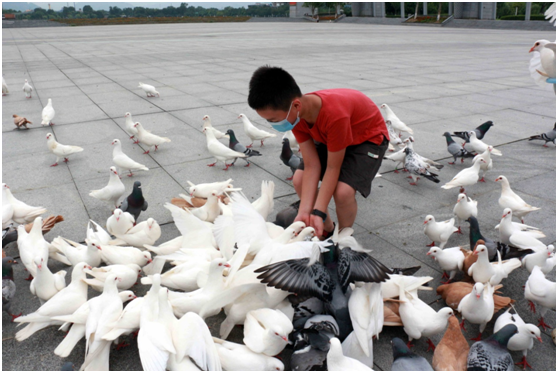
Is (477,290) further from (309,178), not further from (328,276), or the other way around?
(309,178)

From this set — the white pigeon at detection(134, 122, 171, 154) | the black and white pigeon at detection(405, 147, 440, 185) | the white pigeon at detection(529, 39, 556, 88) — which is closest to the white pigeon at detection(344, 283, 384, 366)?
the white pigeon at detection(529, 39, 556, 88)

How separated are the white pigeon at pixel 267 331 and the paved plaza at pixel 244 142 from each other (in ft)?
0.65

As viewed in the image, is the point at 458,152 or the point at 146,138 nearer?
the point at 458,152

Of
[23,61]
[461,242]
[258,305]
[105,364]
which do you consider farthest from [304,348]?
[23,61]

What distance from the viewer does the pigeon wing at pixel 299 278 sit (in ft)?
8.29

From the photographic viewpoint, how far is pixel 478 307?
2611mm

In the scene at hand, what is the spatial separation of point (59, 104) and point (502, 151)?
8378 mm

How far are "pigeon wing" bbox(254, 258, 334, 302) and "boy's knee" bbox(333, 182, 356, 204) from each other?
3.01 ft

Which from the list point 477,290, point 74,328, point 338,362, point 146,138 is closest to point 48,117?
point 146,138

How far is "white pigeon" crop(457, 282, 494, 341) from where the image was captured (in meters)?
2.61

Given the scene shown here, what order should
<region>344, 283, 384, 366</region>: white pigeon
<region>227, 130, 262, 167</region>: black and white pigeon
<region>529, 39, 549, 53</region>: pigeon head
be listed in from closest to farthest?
1. <region>529, 39, 549, 53</region>: pigeon head
2. <region>344, 283, 384, 366</region>: white pigeon
3. <region>227, 130, 262, 167</region>: black and white pigeon

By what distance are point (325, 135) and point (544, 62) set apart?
5.60 ft

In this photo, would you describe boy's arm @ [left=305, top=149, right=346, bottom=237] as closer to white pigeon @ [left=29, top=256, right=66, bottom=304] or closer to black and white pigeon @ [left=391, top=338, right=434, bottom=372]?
black and white pigeon @ [left=391, top=338, right=434, bottom=372]

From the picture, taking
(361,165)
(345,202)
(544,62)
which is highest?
(544,62)
